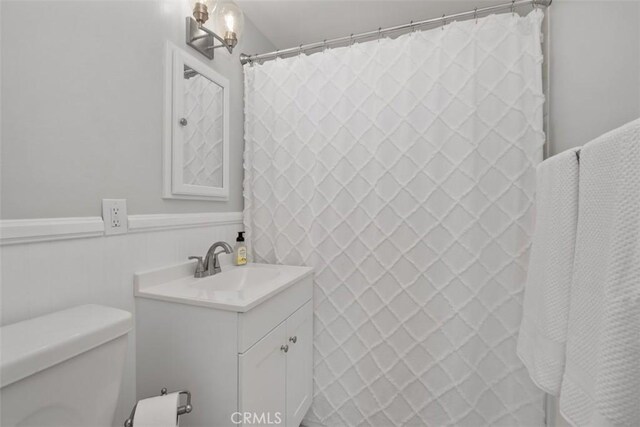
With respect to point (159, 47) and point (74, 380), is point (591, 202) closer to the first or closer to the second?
point (74, 380)

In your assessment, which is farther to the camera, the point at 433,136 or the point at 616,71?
the point at 433,136

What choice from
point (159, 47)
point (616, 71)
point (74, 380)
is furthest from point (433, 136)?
point (74, 380)

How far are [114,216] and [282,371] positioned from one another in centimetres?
89

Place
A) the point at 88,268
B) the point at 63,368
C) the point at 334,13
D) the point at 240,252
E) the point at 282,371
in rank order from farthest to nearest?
the point at 334,13
the point at 240,252
the point at 282,371
the point at 88,268
the point at 63,368

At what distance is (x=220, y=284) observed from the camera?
1.29 m

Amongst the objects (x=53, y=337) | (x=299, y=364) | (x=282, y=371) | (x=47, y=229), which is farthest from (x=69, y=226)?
(x=299, y=364)

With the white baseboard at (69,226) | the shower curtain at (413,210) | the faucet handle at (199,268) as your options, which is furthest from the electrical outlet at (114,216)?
the shower curtain at (413,210)

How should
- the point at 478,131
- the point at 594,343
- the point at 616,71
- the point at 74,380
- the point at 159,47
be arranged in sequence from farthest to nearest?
1. the point at 478,131
2. the point at 159,47
3. the point at 616,71
4. the point at 74,380
5. the point at 594,343

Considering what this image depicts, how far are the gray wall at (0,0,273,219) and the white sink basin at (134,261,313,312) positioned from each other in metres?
0.27

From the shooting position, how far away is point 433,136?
1.30m

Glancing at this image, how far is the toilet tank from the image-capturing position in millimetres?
555

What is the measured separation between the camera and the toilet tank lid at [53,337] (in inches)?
21.8

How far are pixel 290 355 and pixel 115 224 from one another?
88cm

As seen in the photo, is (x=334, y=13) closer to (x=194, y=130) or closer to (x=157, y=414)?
(x=194, y=130)
